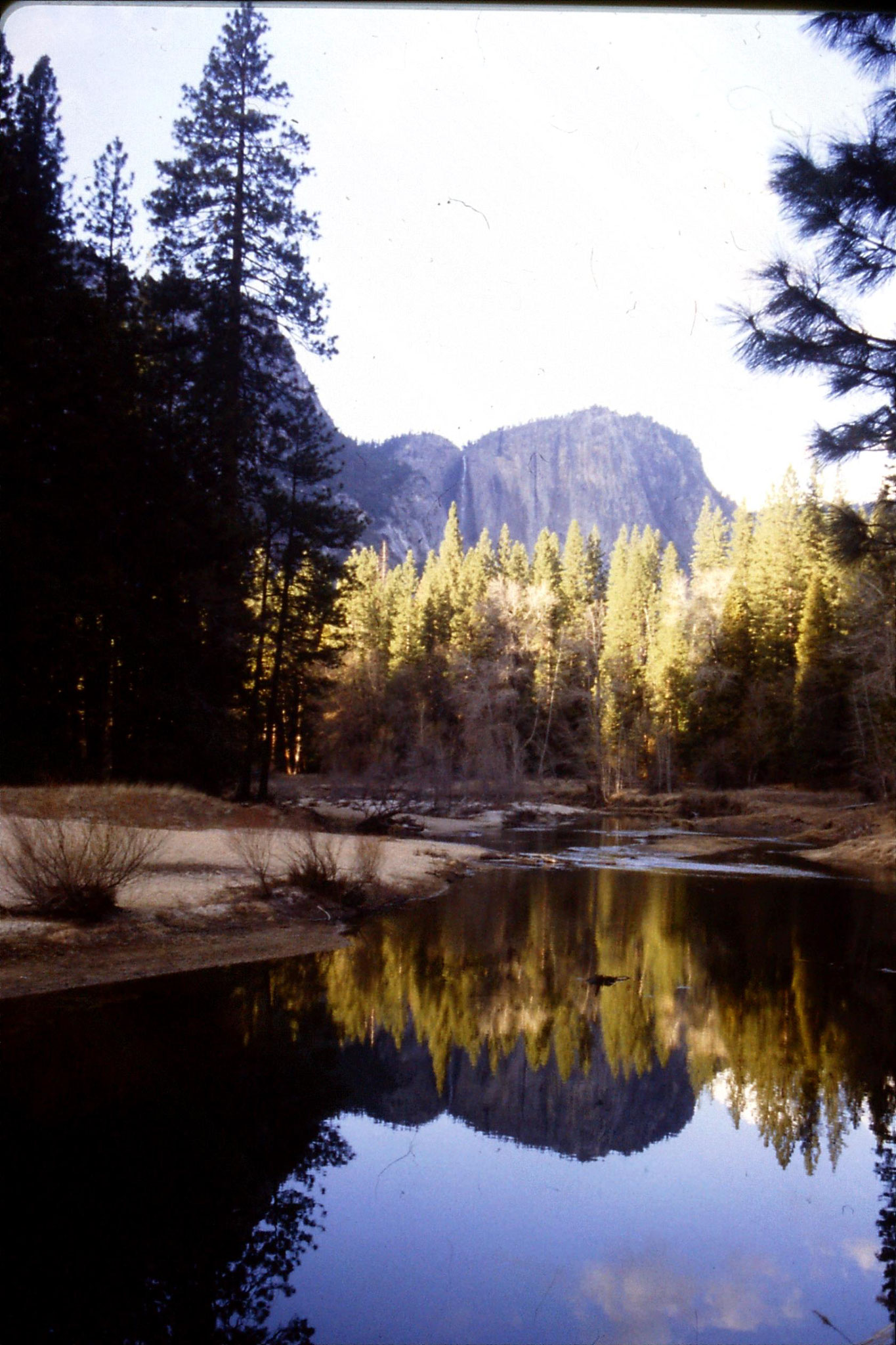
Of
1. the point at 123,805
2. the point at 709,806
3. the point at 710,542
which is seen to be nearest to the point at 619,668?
the point at 710,542

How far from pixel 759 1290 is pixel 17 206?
19450 mm

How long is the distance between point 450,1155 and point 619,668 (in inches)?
1798

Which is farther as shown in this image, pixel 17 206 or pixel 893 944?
pixel 17 206

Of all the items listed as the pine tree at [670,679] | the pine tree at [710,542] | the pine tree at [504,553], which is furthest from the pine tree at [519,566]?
the pine tree at [710,542]

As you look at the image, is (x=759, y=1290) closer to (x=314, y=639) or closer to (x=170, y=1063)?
(x=170, y=1063)

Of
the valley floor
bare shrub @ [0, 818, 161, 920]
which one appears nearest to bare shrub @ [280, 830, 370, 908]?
the valley floor

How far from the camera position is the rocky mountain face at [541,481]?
2724 inches

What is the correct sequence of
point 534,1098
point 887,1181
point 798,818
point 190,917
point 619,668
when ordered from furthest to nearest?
point 619,668
point 798,818
point 190,917
point 534,1098
point 887,1181

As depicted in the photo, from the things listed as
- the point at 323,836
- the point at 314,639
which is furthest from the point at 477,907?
the point at 314,639

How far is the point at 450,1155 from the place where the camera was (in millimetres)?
5402

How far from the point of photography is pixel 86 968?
315 inches

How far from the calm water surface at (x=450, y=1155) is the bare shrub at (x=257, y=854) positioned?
6.79 ft

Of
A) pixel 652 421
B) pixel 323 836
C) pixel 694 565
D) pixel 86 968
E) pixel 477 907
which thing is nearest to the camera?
pixel 86 968

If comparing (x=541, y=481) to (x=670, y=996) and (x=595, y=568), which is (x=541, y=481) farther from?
(x=670, y=996)
